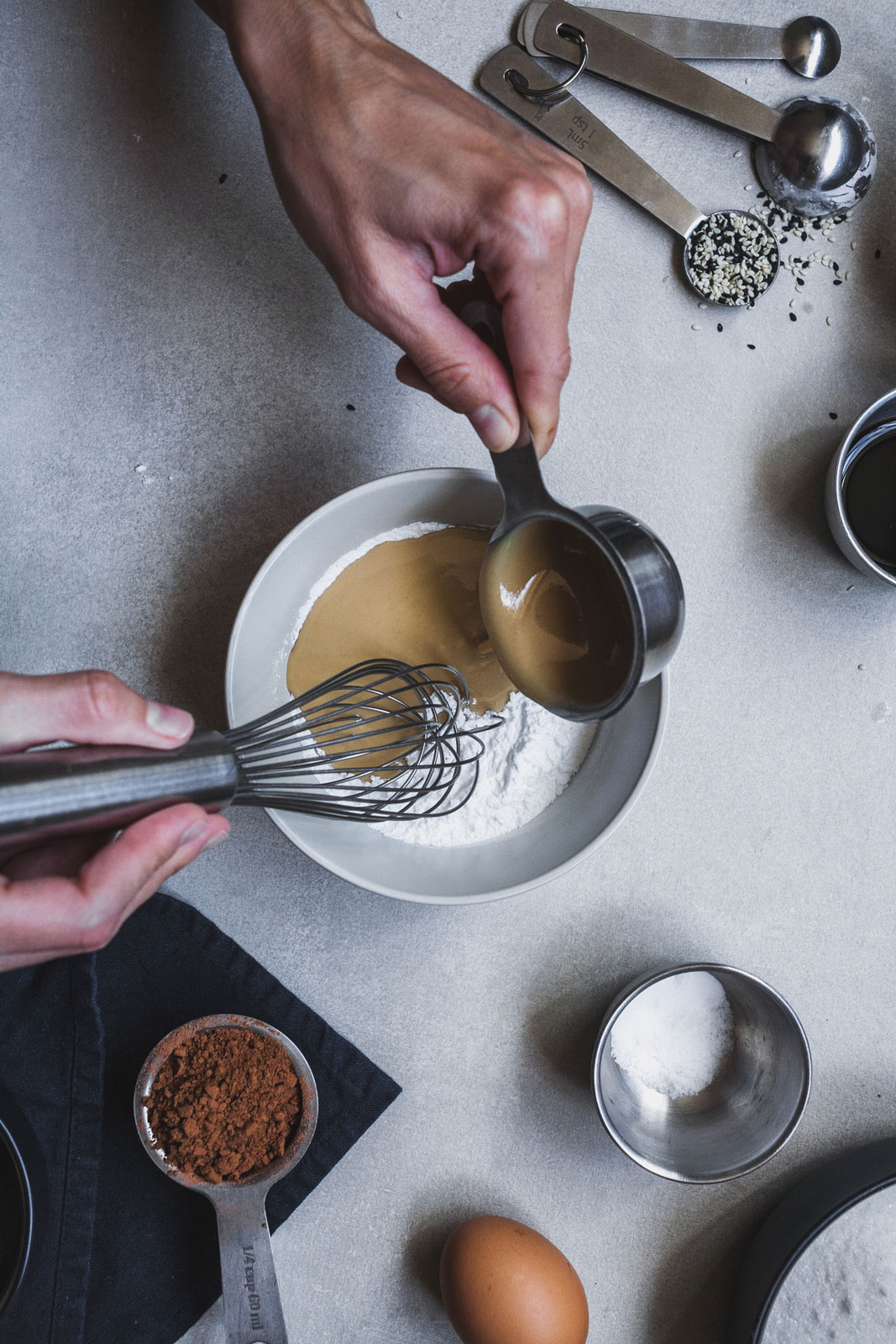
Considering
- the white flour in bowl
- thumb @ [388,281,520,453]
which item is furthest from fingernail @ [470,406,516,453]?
the white flour in bowl

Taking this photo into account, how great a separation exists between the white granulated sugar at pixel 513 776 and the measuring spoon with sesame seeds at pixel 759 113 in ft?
1.69

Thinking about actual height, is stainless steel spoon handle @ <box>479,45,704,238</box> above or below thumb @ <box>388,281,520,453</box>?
above

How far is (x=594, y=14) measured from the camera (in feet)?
2.65

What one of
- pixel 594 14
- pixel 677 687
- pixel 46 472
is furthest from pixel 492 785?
pixel 594 14

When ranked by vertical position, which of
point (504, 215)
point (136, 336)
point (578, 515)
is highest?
point (504, 215)

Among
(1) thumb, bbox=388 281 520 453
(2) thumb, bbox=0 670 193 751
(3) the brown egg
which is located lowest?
(3) the brown egg

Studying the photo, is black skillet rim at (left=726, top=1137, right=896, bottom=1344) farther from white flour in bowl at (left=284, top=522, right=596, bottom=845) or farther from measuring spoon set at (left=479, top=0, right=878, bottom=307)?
measuring spoon set at (left=479, top=0, right=878, bottom=307)

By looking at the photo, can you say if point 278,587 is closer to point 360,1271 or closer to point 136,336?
point 136,336

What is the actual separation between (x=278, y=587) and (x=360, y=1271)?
57cm

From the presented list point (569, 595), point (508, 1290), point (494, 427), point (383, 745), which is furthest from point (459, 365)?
point (508, 1290)

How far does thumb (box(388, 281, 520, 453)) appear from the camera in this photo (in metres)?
0.60

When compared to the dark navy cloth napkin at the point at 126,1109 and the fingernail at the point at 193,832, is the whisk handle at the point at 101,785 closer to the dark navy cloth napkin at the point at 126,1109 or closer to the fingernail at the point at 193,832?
the fingernail at the point at 193,832

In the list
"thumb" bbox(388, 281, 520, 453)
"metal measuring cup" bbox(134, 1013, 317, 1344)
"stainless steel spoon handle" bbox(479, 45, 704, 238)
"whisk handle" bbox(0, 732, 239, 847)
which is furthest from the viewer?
"stainless steel spoon handle" bbox(479, 45, 704, 238)

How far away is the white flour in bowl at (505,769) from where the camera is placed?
0.75m
